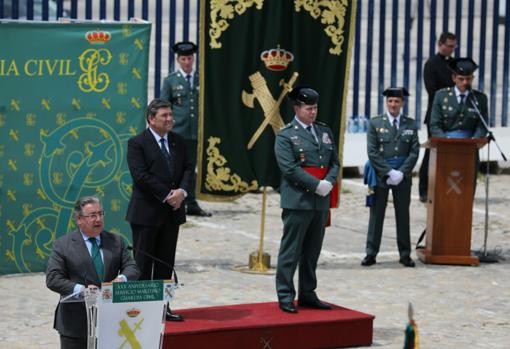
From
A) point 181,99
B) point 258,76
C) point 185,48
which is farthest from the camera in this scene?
point 181,99

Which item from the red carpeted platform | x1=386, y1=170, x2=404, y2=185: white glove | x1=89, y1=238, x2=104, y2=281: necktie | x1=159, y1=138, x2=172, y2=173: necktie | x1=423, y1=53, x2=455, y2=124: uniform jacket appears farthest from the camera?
x1=423, y1=53, x2=455, y2=124: uniform jacket

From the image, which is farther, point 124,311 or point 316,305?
point 316,305

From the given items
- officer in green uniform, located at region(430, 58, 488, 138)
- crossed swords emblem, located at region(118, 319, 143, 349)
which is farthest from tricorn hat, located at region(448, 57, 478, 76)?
crossed swords emblem, located at region(118, 319, 143, 349)

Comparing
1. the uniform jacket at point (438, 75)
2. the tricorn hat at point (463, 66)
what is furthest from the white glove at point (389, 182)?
the uniform jacket at point (438, 75)

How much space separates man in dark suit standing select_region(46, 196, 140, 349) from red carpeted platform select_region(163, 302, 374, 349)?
4.28 feet

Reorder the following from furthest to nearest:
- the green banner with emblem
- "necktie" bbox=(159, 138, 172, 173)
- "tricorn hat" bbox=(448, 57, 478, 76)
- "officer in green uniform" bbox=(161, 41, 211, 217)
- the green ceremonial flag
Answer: "officer in green uniform" bbox=(161, 41, 211, 217)
"tricorn hat" bbox=(448, 57, 478, 76)
the green ceremonial flag
the green banner with emblem
"necktie" bbox=(159, 138, 172, 173)

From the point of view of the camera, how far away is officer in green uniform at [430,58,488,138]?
44.0ft

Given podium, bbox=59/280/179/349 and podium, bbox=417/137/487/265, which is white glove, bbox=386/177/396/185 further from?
podium, bbox=59/280/179/349

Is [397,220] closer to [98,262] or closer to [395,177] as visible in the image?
[395,177]

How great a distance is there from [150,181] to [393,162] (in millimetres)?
3675

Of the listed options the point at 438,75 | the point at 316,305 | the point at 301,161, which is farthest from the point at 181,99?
the point at 316,305

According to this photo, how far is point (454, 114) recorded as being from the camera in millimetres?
13453

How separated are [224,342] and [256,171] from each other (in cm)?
330

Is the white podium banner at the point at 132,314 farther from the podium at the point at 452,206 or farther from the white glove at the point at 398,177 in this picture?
the podium at the point at 452,206
